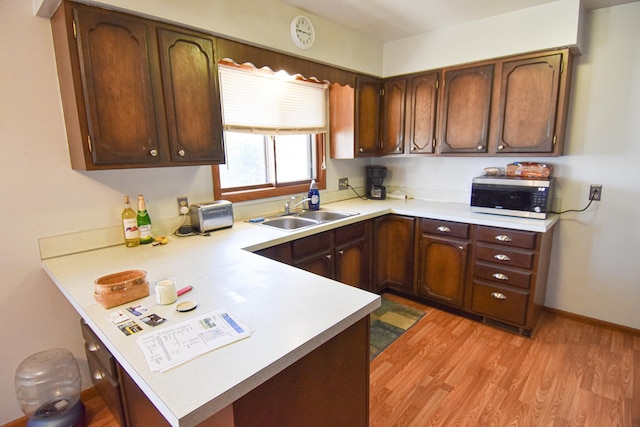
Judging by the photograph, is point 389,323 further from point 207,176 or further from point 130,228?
point 130,228

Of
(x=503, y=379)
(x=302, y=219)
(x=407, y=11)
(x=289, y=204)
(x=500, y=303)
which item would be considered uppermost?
(x=407, y=11)

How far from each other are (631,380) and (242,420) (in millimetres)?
2406

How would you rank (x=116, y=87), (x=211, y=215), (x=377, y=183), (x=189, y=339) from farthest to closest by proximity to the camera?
(x=377, y=183) → (x=211, y=215) → (x=116, y=87) → (x=189, y=339)

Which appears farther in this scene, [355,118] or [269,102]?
[355,118]

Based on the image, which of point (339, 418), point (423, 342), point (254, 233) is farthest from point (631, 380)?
point (254, 233)

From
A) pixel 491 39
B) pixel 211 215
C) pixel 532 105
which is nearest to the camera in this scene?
pixel 211 215

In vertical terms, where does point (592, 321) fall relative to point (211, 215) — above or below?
below

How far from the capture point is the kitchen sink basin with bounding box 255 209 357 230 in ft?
8.63

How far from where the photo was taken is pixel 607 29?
2.39m

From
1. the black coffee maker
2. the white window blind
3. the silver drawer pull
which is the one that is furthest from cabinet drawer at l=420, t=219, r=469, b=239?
the white window blind

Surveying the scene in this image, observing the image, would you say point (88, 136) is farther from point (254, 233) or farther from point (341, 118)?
point (341, 118)

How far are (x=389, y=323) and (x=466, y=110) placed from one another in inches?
72.8

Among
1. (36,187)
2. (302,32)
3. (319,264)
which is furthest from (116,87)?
(319,264)

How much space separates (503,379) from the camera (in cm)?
205
